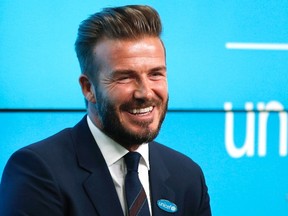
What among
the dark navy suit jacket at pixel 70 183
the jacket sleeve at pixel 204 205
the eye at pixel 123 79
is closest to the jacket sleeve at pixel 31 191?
the dark navy suit jacket at pixel 70 183

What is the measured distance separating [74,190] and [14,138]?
1.97 feet

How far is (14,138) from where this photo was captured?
199cm

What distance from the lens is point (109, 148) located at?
1.55 metres

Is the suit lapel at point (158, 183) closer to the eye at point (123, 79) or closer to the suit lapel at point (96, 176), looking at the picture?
the suit lapel at point (96, 176)

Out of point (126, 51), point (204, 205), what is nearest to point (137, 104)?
point (126, 51)

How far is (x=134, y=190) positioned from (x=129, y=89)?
0.83ft

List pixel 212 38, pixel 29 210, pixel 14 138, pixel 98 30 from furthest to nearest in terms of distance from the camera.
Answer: pixel 212 38 → pixel 14 138 → pixel 98 30 → pixel 29 210

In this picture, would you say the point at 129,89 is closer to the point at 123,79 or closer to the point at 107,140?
the point at 123,79

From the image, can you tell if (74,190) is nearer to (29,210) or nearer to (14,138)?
(29,210)

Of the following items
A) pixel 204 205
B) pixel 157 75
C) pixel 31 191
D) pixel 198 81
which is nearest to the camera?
pixel 31 191

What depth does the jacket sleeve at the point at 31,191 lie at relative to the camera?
1405mm

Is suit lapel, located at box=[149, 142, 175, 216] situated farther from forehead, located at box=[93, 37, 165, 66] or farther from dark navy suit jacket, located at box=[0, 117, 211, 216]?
forehead, located at box=[93, 37, 165, 66]

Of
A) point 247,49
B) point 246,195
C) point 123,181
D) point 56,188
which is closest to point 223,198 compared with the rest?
point 246,195

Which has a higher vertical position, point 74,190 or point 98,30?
point 98,30
